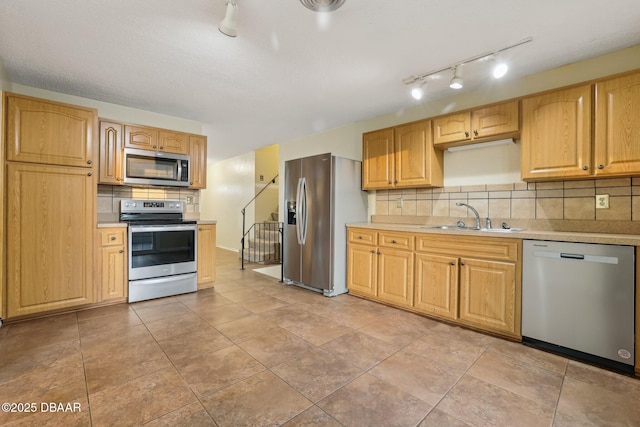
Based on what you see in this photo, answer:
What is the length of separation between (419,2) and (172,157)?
3.22m

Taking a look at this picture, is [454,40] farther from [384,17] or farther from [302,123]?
[302,123]

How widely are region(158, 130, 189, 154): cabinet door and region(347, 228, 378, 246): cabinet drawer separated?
246cm

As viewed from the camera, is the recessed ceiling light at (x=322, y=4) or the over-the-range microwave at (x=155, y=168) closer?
the recessed ceiling light at (x=322, y=4)

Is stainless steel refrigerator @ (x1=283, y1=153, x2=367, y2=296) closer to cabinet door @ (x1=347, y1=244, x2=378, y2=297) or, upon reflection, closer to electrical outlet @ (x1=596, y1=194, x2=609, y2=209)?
cabinet door @ (x1=347, y1=244, x2=378, y2=297)

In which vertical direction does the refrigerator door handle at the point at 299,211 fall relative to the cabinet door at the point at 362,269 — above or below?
above

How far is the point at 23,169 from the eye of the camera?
2682 millimetres

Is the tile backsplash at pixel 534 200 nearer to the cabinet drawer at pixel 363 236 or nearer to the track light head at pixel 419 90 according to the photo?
the cabinet drawer at pixel 363 236

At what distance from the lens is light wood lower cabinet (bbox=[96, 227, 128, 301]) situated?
3125mm

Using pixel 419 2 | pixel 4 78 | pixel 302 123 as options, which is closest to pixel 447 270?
pixel 419 2

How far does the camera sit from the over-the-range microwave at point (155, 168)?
3.46 meters

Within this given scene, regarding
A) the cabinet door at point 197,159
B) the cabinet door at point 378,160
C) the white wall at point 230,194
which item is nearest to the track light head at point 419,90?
the cabinet door at point 378,160

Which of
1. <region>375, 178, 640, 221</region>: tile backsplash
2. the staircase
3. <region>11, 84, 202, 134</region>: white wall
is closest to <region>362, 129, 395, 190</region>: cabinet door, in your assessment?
<region>375, 178, 640, 221</region>: tile backsplash

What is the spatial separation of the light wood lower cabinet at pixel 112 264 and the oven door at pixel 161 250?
0.25 ft

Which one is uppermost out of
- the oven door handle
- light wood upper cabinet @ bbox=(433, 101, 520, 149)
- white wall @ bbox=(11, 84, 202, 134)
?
white wall @ bbox=(11, 84, 202, 134)
